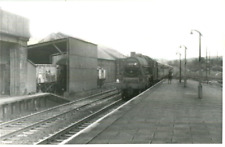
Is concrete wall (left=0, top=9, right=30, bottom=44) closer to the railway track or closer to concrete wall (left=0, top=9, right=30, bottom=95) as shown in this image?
concrete wall (left=0, top=9, right=30, bottom=95)

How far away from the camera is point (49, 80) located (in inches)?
1006

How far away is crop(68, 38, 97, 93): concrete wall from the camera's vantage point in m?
27.5

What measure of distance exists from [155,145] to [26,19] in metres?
16.8

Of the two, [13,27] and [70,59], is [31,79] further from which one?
[70,59]

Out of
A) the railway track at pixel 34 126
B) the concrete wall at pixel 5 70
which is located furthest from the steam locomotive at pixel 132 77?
the concrete wall at pixel 5 70

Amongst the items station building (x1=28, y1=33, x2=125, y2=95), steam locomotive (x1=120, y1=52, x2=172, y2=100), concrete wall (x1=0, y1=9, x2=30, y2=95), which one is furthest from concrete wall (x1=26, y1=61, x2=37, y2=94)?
steam locomotive (x1=120, y1=52, x2=172, y2=100)

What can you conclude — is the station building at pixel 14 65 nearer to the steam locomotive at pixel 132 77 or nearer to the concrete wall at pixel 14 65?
the concrete wall at pixel 14 65

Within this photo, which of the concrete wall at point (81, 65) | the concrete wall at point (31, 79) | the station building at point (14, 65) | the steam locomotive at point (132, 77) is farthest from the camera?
the concrete wall at point (81, 65)

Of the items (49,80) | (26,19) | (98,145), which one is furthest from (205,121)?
(49,80)

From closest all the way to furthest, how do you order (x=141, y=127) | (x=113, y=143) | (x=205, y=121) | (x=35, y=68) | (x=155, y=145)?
(x=155, y=145) → (x=113, y=143) → (x=141, y=127) → (x=205, y=121) → (x=35, y=68)

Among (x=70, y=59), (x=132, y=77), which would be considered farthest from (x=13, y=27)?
(x=132, y=77)

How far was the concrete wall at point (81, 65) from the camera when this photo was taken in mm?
27484

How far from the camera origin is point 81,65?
98.3ft

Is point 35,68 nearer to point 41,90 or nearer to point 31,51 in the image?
point 41,90
